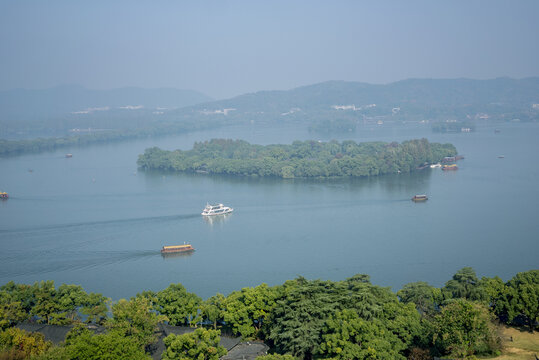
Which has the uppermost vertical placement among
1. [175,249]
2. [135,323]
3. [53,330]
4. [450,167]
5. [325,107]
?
[325,107]

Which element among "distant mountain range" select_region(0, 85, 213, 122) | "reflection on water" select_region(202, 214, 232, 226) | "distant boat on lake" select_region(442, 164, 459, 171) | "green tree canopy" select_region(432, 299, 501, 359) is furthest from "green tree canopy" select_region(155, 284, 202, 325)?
"distant mountain range" select_region(0, 85, 213, 122)

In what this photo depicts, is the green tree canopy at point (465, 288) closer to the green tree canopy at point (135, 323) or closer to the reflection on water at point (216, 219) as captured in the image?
the green tree canopy at point (135, 323)

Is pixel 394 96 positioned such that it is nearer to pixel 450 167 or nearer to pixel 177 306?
pixel 450 167

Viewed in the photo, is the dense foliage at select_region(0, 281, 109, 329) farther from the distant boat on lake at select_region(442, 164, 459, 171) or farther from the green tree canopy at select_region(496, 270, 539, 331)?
the distant boat on lake at select_region(442, 164, 459, 171)

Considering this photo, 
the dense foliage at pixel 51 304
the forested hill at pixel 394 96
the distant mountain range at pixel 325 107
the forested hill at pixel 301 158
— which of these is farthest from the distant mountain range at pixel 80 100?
the dense foliage at pixel 51 304

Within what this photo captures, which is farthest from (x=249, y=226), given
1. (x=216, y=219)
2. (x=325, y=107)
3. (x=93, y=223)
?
(x=325, y=107)
